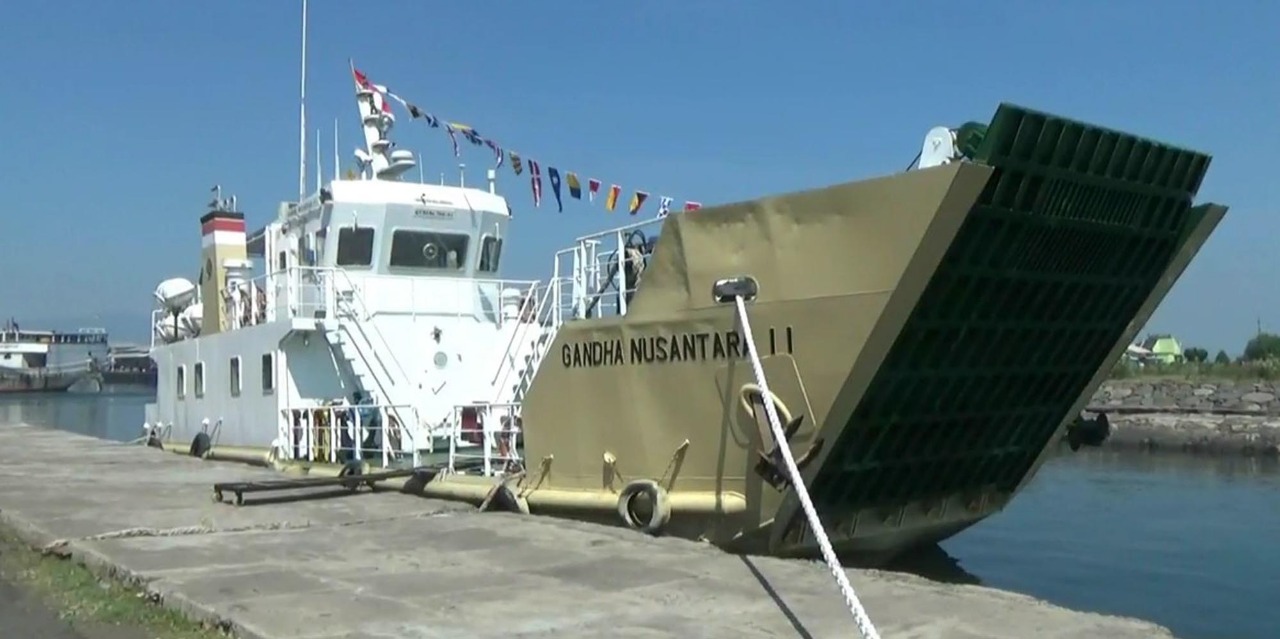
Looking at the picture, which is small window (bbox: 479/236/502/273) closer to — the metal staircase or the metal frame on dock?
the metal staircase

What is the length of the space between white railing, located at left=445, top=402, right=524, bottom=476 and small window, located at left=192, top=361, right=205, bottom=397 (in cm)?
598

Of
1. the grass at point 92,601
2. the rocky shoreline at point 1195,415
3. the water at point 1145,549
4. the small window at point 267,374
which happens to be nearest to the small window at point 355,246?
the small window at point 267,374

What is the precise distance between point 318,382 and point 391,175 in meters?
2.88

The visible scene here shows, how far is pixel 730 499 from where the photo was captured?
8.44 m

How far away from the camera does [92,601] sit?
696 cm

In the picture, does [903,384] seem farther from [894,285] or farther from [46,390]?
[46,390]

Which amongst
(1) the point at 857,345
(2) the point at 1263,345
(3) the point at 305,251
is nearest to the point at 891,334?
(1) the point at 857,345

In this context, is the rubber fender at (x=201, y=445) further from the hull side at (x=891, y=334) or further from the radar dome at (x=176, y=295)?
the hull side at (x=891, y=334)

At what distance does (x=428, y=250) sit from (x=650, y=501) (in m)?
6.99

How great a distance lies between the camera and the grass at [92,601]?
615cm

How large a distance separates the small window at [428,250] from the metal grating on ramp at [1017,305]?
770 cm

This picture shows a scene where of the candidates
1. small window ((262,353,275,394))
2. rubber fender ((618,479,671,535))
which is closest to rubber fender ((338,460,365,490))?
small window ((262,353,275,394))

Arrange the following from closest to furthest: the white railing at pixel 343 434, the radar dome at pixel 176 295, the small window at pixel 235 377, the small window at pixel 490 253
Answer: the white railing at pixel 343 434 → the small window at pixel 490 253 → the small window at pixel 235 377 → the radar dome at pixel 176 295

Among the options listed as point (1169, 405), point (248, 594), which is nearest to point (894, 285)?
point (248, 594)
